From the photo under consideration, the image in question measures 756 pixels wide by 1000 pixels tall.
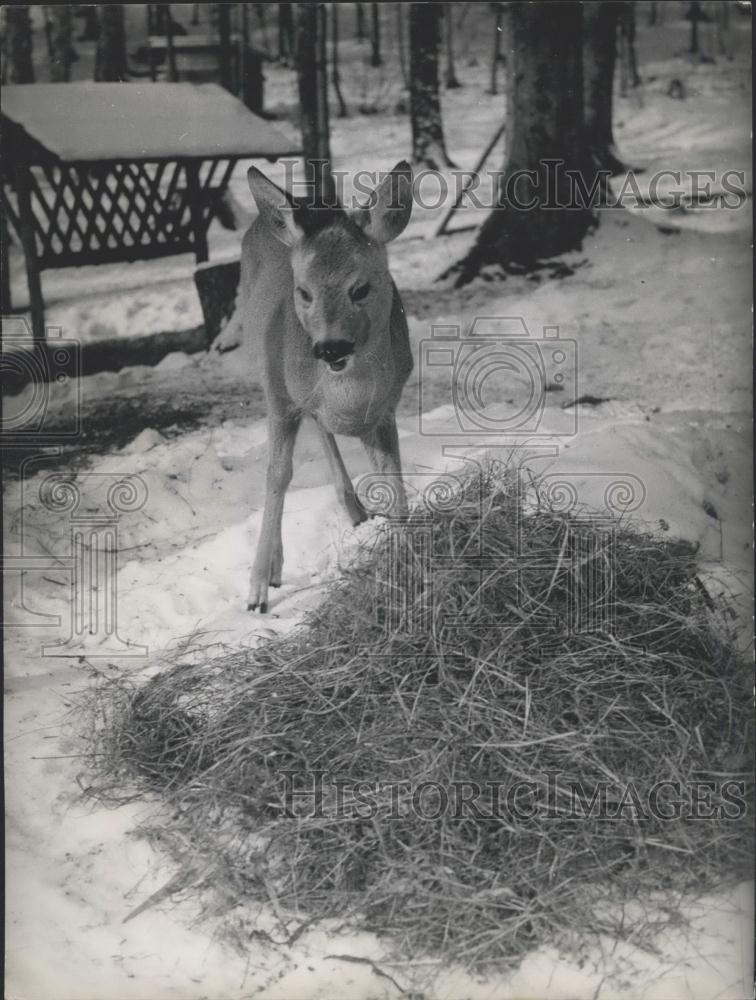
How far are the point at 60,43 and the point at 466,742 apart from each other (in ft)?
15.9

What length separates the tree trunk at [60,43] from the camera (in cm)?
447

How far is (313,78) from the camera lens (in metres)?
4.95

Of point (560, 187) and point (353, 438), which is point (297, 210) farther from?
point (560, 187)

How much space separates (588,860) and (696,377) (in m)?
1.94

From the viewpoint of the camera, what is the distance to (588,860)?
2807 millimetres

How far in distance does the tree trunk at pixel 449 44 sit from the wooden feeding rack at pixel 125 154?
877 mm

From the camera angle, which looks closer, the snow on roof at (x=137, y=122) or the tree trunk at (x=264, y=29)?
the snow on roof at (x=137, y=122)

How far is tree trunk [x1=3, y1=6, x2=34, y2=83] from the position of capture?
4.28m

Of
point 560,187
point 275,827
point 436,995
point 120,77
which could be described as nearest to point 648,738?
point 436,995

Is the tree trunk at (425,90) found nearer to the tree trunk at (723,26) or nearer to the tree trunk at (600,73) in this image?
the tree trunk at (600,73)

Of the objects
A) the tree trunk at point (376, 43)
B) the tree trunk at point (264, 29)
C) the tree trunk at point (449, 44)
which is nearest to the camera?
the tree trunk at point (449, 44)

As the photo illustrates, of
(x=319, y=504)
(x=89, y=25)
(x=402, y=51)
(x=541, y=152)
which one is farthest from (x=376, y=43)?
(x=319, y=504)

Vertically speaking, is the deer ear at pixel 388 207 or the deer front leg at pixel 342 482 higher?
the deer ear at pixel 388 207

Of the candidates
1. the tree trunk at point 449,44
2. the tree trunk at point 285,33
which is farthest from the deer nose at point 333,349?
the tree trunk at point 285,33
